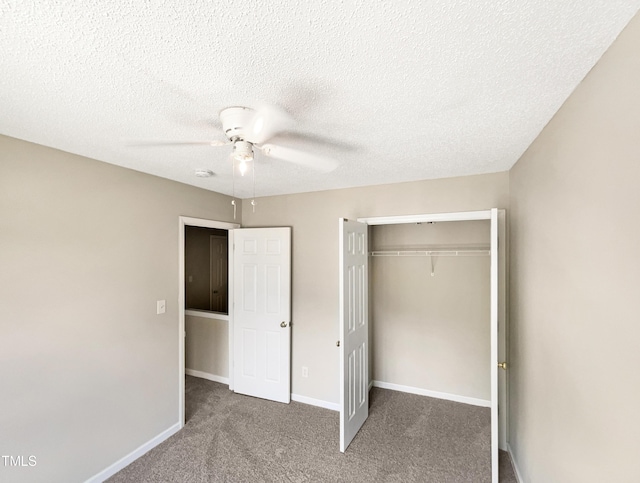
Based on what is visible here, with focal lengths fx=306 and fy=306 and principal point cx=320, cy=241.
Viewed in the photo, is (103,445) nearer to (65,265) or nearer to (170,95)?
(65,265)

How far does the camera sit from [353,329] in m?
2.88

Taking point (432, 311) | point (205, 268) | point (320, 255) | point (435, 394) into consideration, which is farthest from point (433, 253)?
point (205, 268)

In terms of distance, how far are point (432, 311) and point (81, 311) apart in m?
3.37

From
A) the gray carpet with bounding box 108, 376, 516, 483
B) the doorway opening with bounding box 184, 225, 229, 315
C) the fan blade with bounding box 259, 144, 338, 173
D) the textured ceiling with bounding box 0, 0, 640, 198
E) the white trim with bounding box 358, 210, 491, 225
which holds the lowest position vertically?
the gray carpet with bounding box 108, 376, 516, 483

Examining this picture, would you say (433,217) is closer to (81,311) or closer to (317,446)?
(317,446)

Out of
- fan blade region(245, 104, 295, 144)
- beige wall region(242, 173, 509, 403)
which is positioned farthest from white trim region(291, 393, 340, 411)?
fan blade region(245, 104, 295, 144)

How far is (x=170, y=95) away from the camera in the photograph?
1327 millimetres

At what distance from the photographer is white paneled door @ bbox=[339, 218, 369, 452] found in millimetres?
2645

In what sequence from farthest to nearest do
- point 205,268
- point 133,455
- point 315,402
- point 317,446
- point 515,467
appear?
point 205,268 → point 315,402 → point 317,446 → point 133,455 → point 515,467

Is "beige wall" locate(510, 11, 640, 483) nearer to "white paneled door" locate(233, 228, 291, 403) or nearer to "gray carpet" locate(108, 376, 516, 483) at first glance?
"gray carpet" locate(108, 376, 516, 483)

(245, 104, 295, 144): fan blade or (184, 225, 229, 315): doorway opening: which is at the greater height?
(245, 104, 295, 144): fan blade

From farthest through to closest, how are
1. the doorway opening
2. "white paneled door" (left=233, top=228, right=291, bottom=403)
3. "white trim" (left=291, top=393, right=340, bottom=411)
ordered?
1. the doorway opening
2. "white paneled door" (left=233, top=228, right=291, bottom=403)
3. "white trim" (left=291, top=393, right=340, bottom=411)

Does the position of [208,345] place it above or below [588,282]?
below

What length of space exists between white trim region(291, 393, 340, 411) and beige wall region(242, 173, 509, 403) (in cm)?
4
